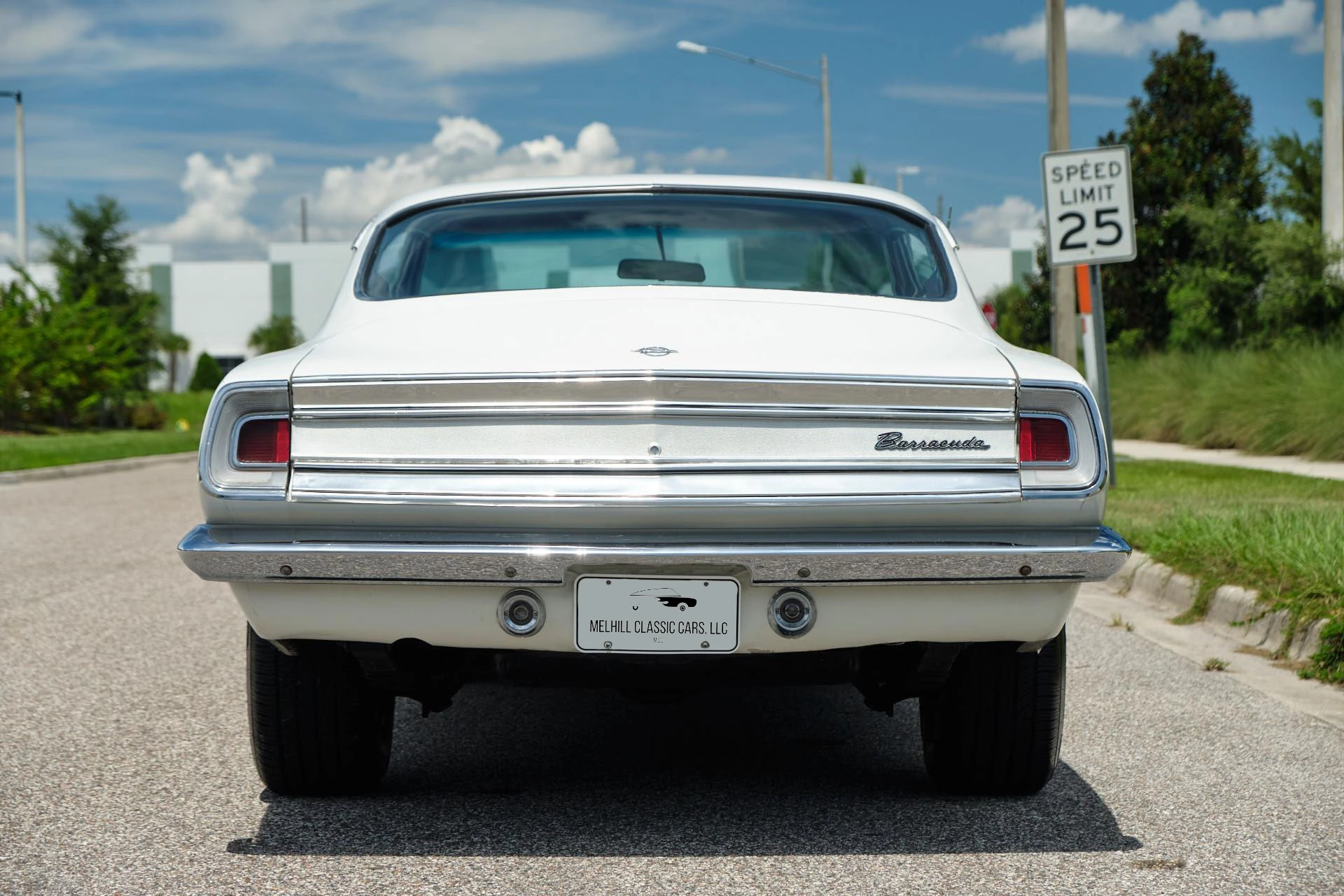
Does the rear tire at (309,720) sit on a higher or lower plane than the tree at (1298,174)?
lower

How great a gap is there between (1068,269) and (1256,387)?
3310mm

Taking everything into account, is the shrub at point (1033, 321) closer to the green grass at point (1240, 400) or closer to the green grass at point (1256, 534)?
the green grass at point (1240, 400)

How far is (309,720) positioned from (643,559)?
110 cm

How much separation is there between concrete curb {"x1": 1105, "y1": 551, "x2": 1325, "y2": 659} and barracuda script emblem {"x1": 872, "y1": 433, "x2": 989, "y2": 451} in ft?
8.48

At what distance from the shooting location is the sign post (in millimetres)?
11461

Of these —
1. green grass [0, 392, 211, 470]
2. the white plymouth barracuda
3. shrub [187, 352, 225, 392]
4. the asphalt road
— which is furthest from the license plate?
shrub [187, 352, 225, 392]

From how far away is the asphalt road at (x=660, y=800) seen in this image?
10.8 feet

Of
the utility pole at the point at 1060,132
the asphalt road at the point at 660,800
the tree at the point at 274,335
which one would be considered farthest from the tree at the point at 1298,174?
the tree at the point at 274,335

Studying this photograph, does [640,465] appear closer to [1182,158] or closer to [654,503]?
[654,503]

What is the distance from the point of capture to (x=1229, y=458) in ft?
49.8

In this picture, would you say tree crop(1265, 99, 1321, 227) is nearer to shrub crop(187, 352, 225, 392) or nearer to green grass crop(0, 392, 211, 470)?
green grass crop(0, 392, 211, 470)

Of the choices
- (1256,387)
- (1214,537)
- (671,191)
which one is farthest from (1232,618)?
(1256,387)

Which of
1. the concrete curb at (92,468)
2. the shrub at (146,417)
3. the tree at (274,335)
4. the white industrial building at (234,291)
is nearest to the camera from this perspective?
the concrete curb at (92,468)

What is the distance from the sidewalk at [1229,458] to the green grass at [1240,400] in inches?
5.9
